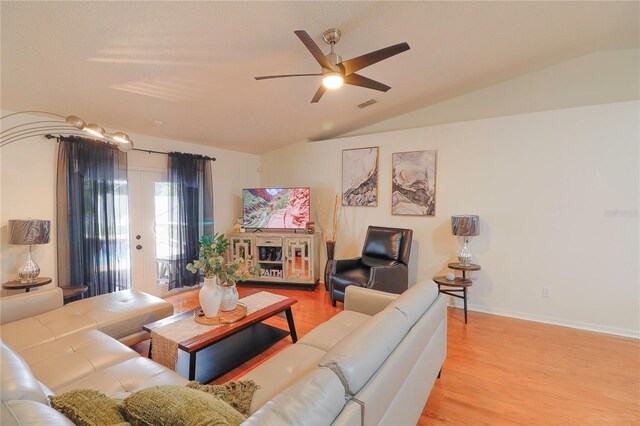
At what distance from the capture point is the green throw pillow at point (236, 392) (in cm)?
128

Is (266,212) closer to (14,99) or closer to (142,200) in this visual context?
(142,200)

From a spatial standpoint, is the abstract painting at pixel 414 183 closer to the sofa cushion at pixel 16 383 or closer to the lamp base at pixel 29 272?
the sofa cushion at pixel 16 383

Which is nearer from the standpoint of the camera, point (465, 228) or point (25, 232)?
point (25, 232)

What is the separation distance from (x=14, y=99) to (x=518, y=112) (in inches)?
216

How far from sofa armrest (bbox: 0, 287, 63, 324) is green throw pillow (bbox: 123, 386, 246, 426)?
213cm

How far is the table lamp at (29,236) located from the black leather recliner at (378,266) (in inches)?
122

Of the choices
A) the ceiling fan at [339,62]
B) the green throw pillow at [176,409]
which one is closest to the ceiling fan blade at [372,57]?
the ceiling fan at [339,62]

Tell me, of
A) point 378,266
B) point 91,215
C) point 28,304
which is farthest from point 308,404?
point 91,215

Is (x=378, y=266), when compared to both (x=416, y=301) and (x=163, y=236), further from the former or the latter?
(x=163, y=236)

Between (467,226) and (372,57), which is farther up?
(372,57)

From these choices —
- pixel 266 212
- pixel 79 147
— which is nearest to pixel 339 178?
pixel 266 212

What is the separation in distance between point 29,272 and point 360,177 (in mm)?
4128

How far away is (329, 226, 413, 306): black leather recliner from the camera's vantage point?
345 cm

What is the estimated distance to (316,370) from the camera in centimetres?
105
